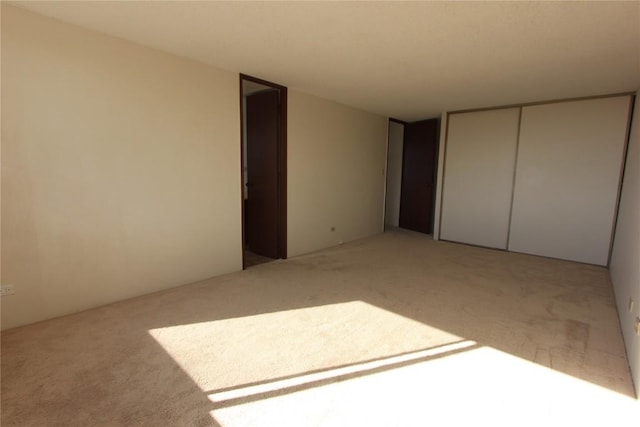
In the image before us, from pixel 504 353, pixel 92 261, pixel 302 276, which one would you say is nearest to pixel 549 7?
pixel 504 353

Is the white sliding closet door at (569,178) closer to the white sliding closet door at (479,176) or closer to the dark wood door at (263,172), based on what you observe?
the white sliding closet door at (479,176)

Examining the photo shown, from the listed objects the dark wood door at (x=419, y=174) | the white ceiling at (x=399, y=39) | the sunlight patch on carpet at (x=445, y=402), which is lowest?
the sunlight patch on carpet at (x=445, y=402)

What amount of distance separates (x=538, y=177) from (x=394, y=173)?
10.1ft

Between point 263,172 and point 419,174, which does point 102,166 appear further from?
point 419,174

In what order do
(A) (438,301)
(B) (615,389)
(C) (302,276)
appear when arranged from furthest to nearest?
(C) (302,276) → (A) (438,301) → (B) (615,389)

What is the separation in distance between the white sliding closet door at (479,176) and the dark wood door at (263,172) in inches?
127

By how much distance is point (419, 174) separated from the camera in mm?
6598

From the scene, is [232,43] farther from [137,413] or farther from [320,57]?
[137,413]

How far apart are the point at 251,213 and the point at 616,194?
16.4 ft

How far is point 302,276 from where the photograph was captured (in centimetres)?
378

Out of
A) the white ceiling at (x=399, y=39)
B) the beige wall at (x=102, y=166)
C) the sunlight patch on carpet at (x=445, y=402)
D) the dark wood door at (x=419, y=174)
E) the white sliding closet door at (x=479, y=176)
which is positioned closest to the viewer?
the sunlight patch on carpet at (x=445, y=402)

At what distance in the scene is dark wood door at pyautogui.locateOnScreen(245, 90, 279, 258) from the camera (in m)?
4.39

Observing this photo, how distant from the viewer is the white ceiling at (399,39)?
7.20 feet

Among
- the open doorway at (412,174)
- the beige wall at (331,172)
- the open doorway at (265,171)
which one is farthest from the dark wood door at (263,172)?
the open doorway at (412,174)
